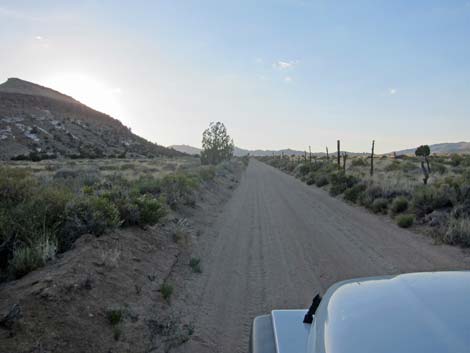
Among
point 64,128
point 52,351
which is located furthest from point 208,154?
point 52,351

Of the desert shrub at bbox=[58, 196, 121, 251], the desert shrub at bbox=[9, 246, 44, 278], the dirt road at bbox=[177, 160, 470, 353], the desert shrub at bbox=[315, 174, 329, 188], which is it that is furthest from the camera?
the desert shrub at bbox=[315, 174, 329, 188]

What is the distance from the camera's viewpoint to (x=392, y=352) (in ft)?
5.52

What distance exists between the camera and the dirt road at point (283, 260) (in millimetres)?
5680

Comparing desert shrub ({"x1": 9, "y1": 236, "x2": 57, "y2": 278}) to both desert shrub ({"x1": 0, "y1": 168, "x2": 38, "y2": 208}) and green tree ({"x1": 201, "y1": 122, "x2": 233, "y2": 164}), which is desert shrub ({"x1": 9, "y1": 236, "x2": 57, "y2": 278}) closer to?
desert shrub ({"x1": 0, "y1": 168, "x2": 38, "y2": 208})

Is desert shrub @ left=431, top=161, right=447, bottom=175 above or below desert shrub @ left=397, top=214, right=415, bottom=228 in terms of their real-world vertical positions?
above

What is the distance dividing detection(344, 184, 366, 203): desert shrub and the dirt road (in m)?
3.26

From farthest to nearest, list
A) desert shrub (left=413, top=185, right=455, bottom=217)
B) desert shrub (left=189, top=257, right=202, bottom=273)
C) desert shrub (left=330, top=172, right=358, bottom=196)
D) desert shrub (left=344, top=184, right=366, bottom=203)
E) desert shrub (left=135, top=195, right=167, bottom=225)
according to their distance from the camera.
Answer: desert shrub (left=330, top=172, right=358, bottom=196)
desert shrub (left=344, top=184, right=366, bottom=203)
desert shrub (left=413, top=185, right=455, bottom=217)
desert shrub (left=135, top=195, right=167, bottom=225)
desert shrub (left=189, top=257, right=202, bottom=273)

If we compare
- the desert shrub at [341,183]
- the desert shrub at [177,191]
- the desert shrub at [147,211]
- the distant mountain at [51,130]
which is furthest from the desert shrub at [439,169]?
the distant mountain at [51,130]

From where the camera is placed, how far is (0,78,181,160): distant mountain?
177ft

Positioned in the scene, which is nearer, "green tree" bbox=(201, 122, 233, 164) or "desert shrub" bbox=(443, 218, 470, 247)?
"desert shrub" bbox=(443, 218, 470, 247)

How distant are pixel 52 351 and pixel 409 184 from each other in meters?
16.9

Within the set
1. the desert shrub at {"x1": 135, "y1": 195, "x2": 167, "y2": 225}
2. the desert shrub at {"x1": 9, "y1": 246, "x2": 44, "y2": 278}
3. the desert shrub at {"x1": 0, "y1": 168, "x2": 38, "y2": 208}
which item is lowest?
the desert shrub at {"x1": 9, "y1": 246, "x2": 44, "y2": 278}

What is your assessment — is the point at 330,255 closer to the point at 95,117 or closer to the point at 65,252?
the point at 65,252

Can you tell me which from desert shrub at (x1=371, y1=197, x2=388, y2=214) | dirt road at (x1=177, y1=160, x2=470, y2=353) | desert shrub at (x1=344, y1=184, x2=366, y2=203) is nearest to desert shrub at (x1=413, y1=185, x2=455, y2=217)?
dirt road at (x1=177, y1=160, x2=470, y2=353)
